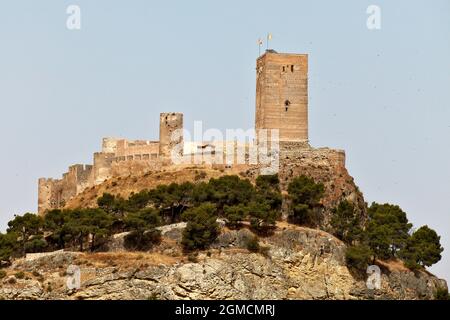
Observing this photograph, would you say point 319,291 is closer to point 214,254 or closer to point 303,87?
point 214,254

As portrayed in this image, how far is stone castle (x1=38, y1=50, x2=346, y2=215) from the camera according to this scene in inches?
5010

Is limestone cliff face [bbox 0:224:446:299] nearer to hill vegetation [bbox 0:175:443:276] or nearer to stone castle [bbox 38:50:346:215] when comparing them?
hill vegetation [bbox 0:175:443:276]

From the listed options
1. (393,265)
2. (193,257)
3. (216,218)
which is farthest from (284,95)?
(193,257)

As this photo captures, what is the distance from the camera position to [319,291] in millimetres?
118438

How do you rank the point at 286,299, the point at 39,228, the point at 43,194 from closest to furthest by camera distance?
the point at 286,299
the point at 39,228
the point at 43,194

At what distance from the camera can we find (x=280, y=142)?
5017 inches

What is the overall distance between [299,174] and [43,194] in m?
19.6

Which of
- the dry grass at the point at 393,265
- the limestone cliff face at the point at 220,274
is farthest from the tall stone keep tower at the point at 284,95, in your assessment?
the dry grass at the point at 393,265

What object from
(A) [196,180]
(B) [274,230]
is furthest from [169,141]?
(B) [274,230]

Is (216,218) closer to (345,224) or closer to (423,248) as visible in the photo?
(345,224)

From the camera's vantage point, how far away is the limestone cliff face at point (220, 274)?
11556 centimetres

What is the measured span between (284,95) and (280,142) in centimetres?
336

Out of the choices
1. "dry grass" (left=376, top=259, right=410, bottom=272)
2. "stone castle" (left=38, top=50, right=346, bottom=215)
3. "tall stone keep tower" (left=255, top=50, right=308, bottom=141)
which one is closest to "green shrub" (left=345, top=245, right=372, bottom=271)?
"dry grass" (left=376, top=259, right=410, bottom=272)

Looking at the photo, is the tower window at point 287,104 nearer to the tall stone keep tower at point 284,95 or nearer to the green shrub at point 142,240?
the tall stone keep tower at point 284,95
